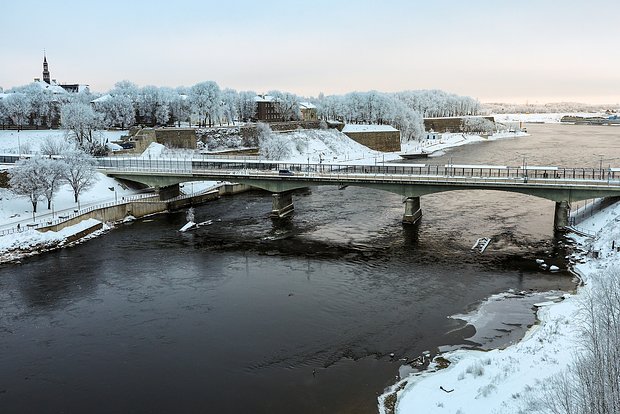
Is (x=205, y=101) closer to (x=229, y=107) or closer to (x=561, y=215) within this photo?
(x=229, y=107)

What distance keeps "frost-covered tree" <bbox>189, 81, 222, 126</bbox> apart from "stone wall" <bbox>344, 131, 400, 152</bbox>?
33.2 metres

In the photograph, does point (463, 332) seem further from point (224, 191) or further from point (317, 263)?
point (224, 191)

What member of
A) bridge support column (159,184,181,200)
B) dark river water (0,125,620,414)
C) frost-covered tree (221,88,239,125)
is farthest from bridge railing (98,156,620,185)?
frost-covered tree (221,88,239,125)

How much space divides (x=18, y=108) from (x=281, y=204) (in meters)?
72.4

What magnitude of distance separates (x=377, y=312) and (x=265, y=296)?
7562 mm

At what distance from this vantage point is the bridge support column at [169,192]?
215ft

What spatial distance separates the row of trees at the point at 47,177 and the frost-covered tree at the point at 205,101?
6220 cm

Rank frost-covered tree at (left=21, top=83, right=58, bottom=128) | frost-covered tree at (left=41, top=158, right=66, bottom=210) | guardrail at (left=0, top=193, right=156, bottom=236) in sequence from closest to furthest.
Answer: guardrail at (left=0, top=193, right=156, bottom=236)
frost-covered tree at (left=41, top=158, right=66, bottom=210)
frost-covered tree at (left=21, top=83, right=58, bottom=128)

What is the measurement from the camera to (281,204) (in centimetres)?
5906

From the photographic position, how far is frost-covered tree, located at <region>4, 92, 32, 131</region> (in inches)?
4131

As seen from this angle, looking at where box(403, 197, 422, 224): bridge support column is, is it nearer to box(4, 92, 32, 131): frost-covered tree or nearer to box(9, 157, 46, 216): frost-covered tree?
box(9, 157, 46, 216): frost-covered tree

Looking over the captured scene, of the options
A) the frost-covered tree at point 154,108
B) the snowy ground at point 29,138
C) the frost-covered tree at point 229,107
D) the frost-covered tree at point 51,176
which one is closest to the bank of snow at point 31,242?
the frost-covered tree at point 51,176

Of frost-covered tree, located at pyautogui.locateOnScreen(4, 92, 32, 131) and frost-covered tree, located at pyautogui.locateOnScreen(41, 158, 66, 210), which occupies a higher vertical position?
frost-covered tree, located at pyautogui.locateOnScreen(4, 92, 32, 131)

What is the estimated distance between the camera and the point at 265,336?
95.2 ft
